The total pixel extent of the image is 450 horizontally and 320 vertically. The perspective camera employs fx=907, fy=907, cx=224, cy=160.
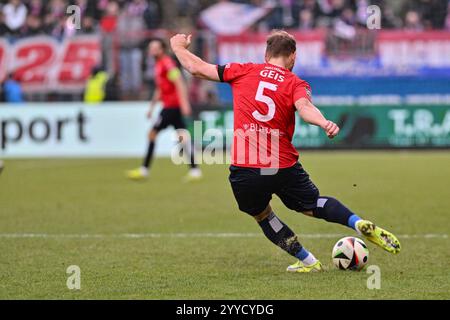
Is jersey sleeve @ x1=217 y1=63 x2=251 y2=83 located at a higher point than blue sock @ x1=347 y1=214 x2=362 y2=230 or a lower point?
higher

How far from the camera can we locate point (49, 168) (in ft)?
61.6

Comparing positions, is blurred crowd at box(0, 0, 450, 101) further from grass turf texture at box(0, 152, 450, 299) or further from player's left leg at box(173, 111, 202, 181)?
player's left leg at box(173, 111, 202, 181)

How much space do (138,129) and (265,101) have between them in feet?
48.7

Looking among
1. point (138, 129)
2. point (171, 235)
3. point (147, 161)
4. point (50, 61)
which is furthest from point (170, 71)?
point (50, 61)

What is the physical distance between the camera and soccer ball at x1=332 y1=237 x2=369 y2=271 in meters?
7.47

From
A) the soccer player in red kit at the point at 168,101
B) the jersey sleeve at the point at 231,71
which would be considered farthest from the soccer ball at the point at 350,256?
the soccer player in red kit at the point at 168,101

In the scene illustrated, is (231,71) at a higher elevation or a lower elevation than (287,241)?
higher

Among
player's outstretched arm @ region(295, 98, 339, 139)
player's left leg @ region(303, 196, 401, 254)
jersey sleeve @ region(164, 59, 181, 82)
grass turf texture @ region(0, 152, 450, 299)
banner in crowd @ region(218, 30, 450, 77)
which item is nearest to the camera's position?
player's outstretched arm @ region(295, 98, 339, 139)

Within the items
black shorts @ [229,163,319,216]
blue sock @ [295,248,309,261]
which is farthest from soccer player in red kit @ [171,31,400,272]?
blue sock @ [295,248,309,261]

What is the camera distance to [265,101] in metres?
7.11

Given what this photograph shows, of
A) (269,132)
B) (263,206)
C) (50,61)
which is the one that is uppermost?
(50,61)

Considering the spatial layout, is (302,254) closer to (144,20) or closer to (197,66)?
(197,66)

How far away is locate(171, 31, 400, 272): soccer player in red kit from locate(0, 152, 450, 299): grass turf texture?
59cm

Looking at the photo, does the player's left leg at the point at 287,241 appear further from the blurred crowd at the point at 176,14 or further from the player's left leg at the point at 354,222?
the blurred crowd at the point at 176,14
